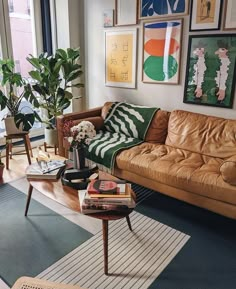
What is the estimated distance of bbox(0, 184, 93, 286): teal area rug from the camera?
1.74 m

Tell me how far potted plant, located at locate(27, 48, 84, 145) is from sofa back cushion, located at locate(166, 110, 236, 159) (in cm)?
144

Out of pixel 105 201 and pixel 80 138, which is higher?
pixel 80 138

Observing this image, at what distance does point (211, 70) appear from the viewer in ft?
8.98

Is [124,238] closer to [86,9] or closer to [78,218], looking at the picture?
[78,218]

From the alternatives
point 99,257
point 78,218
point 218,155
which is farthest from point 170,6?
point 99,257

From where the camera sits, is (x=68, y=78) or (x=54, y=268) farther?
(x=68, y=78)

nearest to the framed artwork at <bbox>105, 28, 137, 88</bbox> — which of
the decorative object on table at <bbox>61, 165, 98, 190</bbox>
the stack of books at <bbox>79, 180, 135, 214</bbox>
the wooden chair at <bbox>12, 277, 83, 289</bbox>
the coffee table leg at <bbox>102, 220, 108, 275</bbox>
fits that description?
the decorative object on table at <bbox>61, 165, 98, 190</bbox>

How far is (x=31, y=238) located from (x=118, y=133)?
1532 mm

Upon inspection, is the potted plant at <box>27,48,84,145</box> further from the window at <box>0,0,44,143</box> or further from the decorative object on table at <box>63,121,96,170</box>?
the decorative object on table at <box>63,121,96,170</box>

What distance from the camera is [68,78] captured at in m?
3.45

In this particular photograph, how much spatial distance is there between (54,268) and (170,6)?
8.94 ft

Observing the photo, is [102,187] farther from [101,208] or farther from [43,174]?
[43,174]

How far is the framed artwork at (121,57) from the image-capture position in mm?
3293

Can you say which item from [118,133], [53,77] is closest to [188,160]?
[118,133]
